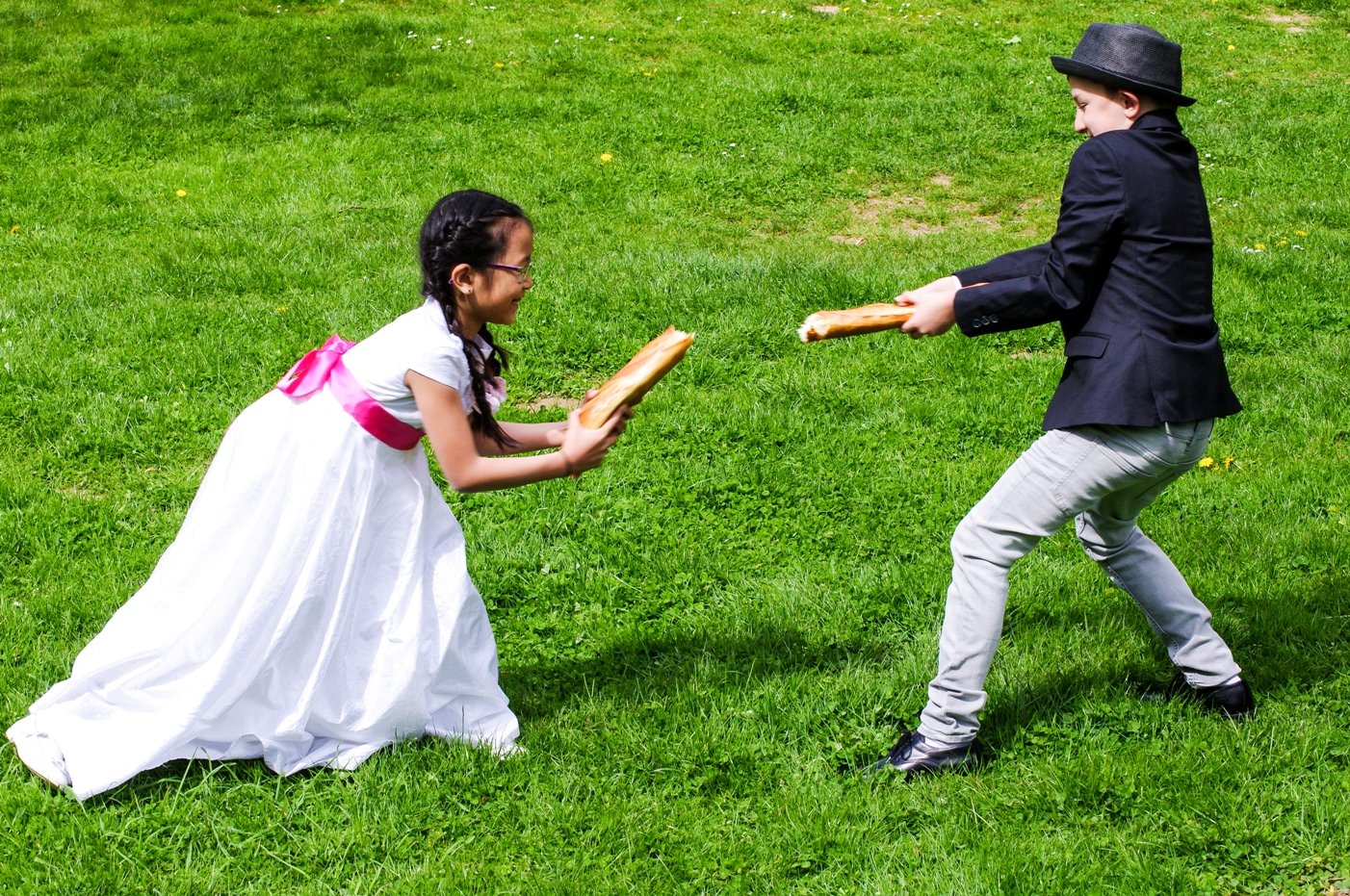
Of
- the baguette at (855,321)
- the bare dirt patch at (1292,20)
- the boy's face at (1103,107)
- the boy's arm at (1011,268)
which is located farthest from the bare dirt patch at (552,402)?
the bare dirt patch at (1292,20)

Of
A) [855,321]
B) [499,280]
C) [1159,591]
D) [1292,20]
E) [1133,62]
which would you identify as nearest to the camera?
[1133,62]

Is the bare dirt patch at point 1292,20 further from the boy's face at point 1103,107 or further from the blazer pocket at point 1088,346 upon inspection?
the blazer pocket at point 1088,346

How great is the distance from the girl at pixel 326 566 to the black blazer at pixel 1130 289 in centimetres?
122

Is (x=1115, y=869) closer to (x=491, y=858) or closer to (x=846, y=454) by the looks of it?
(x=491, y=858)

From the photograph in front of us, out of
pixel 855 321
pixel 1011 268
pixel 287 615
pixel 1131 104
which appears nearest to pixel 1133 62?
pixel 1131 104

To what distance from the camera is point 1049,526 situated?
3461mm

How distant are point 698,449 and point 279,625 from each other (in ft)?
8.00

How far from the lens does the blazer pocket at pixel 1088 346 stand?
3.33 m

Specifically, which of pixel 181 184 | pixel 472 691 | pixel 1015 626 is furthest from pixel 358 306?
pixel 1015 626

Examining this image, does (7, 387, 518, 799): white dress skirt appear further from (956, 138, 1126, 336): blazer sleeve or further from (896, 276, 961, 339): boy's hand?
(956, 138, 1126, 336): blazer sleeve

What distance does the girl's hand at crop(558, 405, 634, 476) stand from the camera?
11.1 feet

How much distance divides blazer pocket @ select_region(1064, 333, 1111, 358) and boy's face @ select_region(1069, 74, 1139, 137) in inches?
21.4

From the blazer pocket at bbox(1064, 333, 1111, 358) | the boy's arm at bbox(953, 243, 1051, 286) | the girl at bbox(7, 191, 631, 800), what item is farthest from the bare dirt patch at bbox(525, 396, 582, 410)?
the blazer pocket at bbox(1064, 333, 1111, 358)

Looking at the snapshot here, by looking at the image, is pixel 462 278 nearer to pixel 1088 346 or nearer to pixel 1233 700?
pixel 1088 346
